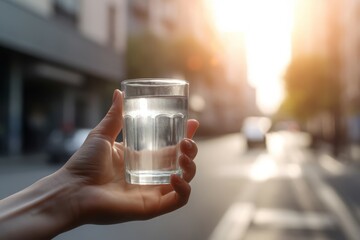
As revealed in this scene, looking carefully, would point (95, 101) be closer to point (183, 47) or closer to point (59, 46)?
point (59, 46)

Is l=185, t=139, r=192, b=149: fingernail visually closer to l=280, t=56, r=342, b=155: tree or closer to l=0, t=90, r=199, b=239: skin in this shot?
l=0, t=90, r=199, b=239: skin

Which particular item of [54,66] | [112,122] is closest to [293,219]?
[112,122]

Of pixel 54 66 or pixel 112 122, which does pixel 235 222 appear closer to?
pixel 112 122

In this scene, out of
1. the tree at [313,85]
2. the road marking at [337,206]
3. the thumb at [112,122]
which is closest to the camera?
the thumb at [112,122]

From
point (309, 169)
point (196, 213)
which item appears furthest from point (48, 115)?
point (196, 213)

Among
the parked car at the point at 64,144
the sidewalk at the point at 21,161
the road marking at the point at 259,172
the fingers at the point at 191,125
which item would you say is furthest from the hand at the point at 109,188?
the parked car at the point at 64,144

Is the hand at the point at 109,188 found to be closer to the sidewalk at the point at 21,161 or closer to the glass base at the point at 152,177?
the glass base at the point at 152,177
